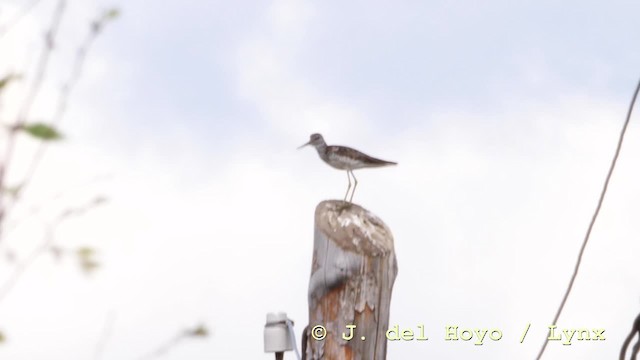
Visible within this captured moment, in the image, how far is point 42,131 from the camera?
4.38 ft

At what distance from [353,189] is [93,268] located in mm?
4502

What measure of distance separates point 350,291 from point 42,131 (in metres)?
3.41

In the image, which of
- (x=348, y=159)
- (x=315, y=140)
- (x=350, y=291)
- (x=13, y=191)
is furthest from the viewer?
(x=315, y=140)

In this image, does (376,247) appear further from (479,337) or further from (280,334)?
(479,337)

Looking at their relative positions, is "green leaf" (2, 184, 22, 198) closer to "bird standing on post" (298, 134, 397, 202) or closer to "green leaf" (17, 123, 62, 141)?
"green leaf" (17, 123, 62, 141)

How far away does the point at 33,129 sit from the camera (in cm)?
133

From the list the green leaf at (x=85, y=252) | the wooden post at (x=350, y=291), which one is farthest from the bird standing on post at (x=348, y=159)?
the green leaf at (x=85, y=252)

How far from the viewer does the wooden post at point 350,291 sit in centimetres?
467

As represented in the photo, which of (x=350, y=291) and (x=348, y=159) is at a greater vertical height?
(x=348, y=159)

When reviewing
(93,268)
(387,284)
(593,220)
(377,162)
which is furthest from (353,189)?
(93,268)

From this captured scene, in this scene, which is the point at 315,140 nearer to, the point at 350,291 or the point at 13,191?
the point at 350,291

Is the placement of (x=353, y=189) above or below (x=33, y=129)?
above

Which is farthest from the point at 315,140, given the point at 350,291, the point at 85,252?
the point at 85,252

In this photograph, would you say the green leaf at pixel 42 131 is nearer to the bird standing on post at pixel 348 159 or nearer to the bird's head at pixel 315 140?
the bird standing on post at pixel 348 159
